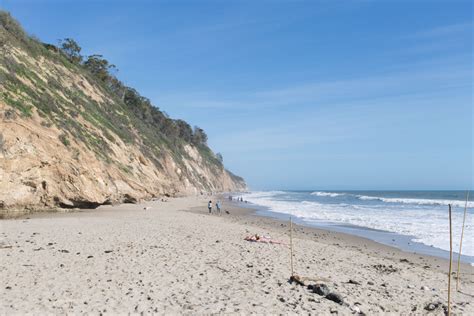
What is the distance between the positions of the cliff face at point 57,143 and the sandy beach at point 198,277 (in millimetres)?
4335

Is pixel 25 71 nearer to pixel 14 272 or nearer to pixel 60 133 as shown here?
pixel 60 133

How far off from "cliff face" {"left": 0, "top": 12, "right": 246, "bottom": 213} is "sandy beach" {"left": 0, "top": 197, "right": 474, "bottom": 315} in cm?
433

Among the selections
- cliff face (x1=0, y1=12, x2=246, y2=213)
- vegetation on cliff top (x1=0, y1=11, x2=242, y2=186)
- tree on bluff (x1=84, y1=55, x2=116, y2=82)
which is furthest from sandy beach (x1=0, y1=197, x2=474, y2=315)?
tree on bluff (x1=84, y1=55, x2=116, y2=82)

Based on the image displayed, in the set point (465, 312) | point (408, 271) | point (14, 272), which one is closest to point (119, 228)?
point (14, 272)

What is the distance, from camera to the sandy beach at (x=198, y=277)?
6676 mm

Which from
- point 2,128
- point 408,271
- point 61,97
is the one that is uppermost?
point 61,97

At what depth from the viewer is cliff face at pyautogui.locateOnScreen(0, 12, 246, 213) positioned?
1736 centimetres

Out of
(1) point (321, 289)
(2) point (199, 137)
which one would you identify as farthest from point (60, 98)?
(2) point (199, 137)

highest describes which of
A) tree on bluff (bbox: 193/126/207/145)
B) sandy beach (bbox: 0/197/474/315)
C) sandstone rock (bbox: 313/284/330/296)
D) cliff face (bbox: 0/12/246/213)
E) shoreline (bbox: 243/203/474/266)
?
tree on bluff (bbox: 193/126/207/145)

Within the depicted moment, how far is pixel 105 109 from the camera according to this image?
4134cm

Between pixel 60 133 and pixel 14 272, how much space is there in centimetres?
1503

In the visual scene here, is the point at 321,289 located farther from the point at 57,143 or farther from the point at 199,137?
the point at 199,137

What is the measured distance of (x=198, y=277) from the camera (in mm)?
8320

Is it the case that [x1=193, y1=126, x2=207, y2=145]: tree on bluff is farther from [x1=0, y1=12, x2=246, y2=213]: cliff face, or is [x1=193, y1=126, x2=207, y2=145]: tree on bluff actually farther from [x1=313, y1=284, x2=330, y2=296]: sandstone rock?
[x1=313, y1=284, x2=330, y2=296]: sandstone rock
